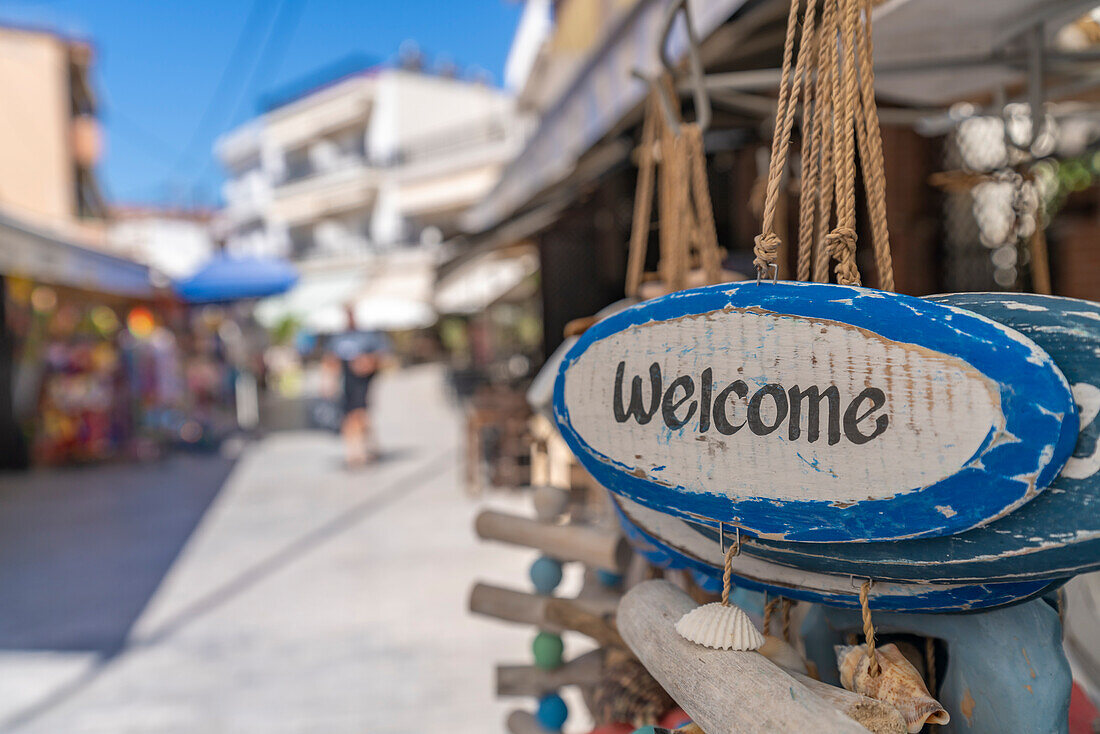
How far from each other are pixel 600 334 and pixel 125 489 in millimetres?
7198

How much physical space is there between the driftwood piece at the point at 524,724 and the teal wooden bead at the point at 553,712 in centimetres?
2

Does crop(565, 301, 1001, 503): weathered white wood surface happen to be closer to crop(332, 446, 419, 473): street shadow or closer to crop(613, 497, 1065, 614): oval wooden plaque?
crop(613, 497, 1065, 614): oval wooden plaque

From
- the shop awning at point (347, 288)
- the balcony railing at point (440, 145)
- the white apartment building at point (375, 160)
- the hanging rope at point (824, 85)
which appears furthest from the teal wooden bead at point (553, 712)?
the balcony railing at point (440, 145)

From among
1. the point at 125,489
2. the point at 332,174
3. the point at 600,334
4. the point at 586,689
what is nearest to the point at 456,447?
the point at 125,489

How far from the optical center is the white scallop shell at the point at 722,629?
87cm

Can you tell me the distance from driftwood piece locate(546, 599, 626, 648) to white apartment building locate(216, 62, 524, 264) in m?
21.8

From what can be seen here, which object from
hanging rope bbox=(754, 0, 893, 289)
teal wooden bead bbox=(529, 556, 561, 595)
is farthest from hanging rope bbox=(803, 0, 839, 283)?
teal wooden bead bbox=(529, 556, 561, 595)

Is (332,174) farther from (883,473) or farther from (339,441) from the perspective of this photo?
(883,473)

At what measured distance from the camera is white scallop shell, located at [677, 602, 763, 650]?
867 mm

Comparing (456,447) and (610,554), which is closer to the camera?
(610,554)

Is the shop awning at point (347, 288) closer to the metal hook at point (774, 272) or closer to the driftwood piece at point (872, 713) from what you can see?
the metal hook at point (774, 272)

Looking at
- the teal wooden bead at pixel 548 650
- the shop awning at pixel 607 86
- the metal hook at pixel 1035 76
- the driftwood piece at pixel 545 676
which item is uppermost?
the shop awning at pixel 607 86

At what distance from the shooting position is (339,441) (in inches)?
380

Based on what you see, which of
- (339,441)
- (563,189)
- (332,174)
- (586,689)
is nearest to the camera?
(586,689)
